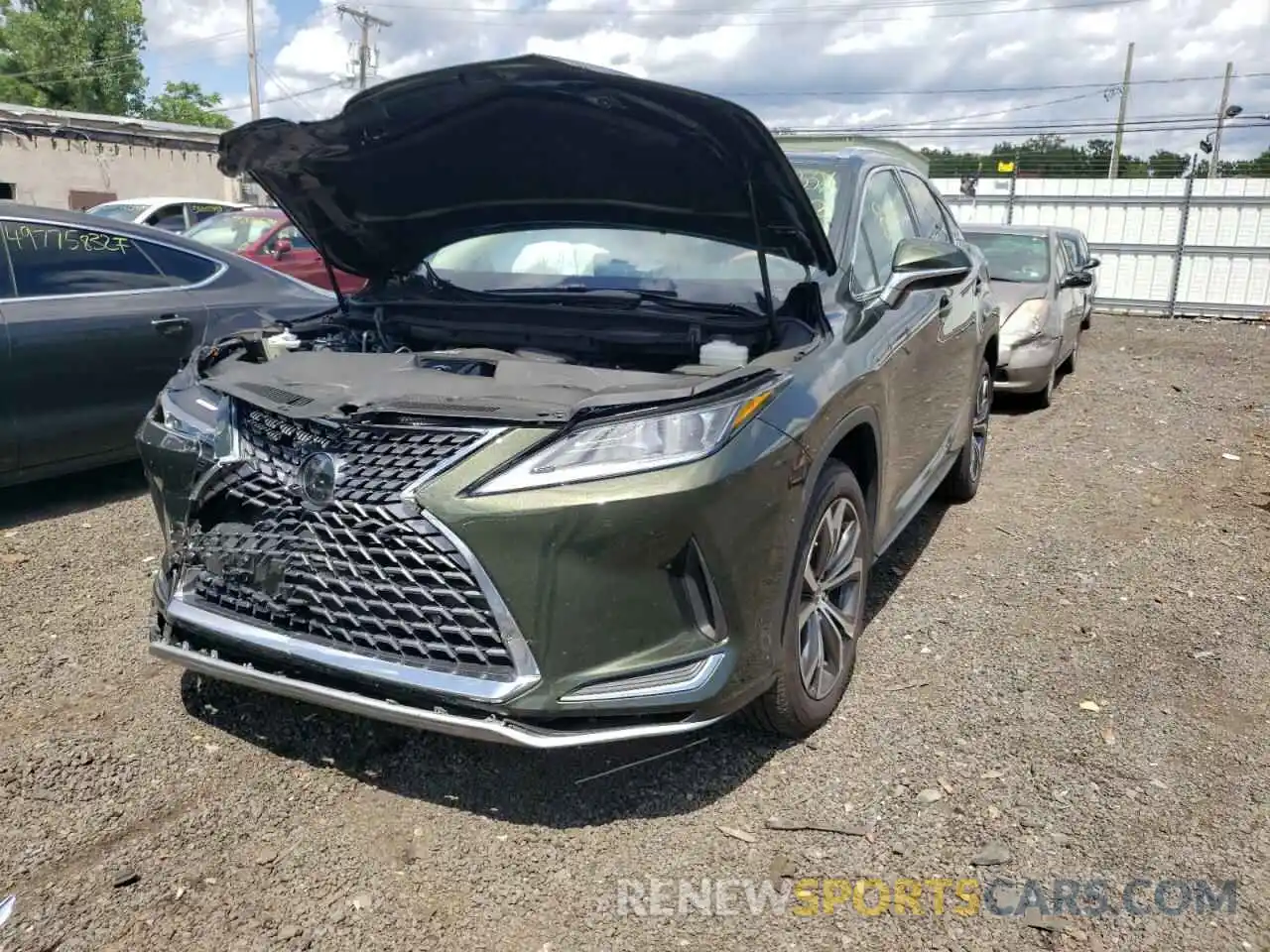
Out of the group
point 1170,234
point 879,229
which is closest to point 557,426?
point 879,229

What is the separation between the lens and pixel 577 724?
2.36 m

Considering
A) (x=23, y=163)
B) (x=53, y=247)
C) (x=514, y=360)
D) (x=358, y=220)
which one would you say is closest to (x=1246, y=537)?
(x=514, y=360)

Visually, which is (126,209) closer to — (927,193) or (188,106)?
(927,193)

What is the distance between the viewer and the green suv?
228 cm

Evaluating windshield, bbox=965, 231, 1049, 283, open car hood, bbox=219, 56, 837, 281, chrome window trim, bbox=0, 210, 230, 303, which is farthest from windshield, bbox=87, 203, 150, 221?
open car hood, bbox=219, 56, 837, 281

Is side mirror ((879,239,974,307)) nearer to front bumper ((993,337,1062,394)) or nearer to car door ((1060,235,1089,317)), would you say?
front bumper ((993,337,1062,394))

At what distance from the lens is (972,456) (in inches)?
207

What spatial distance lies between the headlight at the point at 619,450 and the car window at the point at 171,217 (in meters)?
12.9

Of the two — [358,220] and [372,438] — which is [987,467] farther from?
[372,438]

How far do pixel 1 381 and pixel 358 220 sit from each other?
1.94 metres

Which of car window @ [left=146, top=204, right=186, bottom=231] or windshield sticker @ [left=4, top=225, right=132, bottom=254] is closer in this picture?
windshield sticker @ [left=4, top=225, right=132, bottom=254]

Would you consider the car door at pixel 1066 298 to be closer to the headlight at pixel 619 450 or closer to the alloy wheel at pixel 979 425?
the alloy wheel at pixel 979 425

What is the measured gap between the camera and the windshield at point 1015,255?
8.98 meters

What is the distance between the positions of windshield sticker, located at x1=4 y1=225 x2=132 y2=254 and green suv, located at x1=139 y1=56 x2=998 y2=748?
A: 176 centimetres
